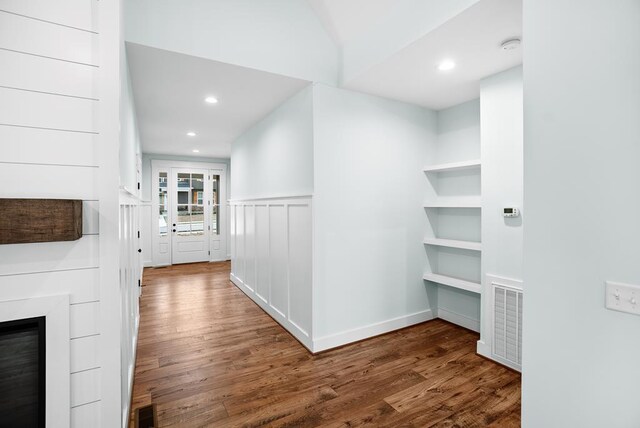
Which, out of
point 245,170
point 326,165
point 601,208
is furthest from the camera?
point 245,170

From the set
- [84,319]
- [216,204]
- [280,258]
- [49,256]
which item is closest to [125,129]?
[49,256]

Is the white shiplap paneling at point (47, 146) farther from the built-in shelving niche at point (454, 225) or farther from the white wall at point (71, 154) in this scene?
the built-in shelving niche at point (454, 225)

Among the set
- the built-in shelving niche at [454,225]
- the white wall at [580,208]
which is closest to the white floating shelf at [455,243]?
the built-in shelving niche at [454,225]

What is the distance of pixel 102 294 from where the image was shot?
52.2 inches

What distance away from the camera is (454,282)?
3.33 m

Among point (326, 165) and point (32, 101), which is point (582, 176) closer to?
point (326, 165)

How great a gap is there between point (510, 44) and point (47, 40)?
2654 millimetres

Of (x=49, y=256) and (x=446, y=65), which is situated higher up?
(x=446, y=65)

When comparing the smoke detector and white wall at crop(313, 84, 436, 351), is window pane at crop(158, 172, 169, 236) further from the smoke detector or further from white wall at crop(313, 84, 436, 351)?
the smoke detector

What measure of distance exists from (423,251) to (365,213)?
969 mm

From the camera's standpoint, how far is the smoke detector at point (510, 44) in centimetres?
216

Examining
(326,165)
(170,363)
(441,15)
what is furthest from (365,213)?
(170,363)

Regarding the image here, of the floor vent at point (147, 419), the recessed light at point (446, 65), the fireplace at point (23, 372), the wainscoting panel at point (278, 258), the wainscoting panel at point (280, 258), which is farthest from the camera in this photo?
the wainscoting panel at point (278, 258)

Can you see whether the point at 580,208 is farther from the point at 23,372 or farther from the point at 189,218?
the point at 189,218
